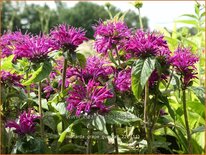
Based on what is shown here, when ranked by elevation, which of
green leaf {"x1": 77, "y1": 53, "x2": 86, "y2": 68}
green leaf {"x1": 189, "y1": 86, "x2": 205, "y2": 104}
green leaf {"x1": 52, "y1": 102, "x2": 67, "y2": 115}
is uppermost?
green leaf {"x1": 77, "y1": 53, "x2": 86, "y2": 68}

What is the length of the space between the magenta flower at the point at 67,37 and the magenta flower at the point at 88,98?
123 mm

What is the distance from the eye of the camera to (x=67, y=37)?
1034 millimetres

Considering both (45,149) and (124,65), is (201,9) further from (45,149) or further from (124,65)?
(45,149)

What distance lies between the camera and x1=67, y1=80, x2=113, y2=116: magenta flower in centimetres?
94

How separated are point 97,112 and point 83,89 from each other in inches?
3.4

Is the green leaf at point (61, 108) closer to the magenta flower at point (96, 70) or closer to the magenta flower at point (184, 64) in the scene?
the magenta flower at point (96, 70)

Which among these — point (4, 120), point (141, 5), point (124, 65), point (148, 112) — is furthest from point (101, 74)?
point (141, 5)

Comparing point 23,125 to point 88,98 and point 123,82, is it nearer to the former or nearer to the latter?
point 88,98

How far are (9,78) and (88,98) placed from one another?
11.4 inches

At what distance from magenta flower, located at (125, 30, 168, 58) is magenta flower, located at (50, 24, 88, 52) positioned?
0.14 m

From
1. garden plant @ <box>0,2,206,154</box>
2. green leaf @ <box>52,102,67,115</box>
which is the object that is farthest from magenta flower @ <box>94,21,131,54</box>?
green leaf @ <box>52,102,67,115</box>

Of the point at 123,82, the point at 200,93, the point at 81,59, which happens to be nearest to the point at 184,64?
the point at 200,93

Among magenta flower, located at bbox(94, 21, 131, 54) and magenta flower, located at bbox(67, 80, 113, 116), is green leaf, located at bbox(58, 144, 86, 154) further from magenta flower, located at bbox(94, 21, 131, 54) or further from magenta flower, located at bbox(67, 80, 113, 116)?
magenta flower, located at bbox(94, 21, 131, 54)

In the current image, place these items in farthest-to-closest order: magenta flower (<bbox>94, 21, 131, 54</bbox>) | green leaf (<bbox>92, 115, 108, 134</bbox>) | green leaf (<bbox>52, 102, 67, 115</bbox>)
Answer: magenta flower (<bbox>94, 21, 131, 54</bbox>) < green leaf (<bbox>52, 102, 67, 115</bbox>) < green leaf (<bbox>92, 115, 108, 134</bbox>)
